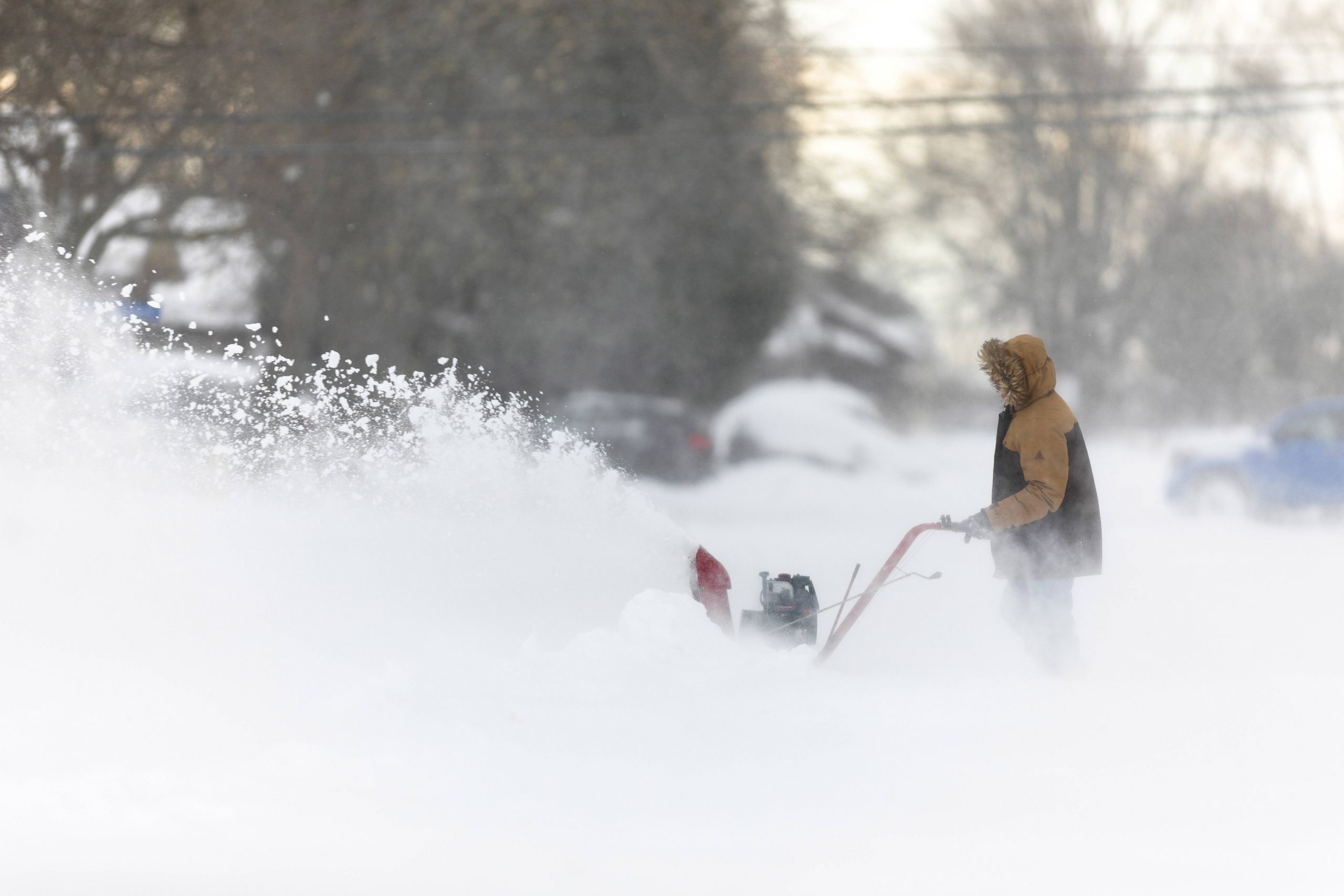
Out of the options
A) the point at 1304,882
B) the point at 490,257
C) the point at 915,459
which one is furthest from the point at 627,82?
the point at 1304,882

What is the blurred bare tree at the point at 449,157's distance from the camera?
1480 centimetres

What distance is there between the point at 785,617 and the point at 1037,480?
Result: 47.9 inches

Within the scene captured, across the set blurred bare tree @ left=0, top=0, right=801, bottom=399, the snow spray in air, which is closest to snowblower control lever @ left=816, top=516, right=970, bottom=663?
the snow spray in air

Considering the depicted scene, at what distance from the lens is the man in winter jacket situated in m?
4.64

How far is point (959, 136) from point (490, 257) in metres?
15.5

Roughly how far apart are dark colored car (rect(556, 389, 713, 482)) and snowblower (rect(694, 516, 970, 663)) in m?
11.5

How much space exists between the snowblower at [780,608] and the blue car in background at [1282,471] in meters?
9.57

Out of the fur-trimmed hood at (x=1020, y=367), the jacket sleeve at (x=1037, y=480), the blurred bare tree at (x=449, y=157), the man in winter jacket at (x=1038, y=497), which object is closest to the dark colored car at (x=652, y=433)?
the blurred bare tree at (x=449, y=157)

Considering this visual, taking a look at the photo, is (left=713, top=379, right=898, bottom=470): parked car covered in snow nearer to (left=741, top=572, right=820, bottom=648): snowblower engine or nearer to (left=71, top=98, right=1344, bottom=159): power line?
(left=71, top=98, right=1344, bottom=159): power line

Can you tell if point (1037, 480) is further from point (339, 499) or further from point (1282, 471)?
point (1282, 471)

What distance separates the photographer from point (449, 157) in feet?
56.5

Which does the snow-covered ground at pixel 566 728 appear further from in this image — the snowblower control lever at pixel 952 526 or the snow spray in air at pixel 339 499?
the snowblower control lever at pixel 952 526

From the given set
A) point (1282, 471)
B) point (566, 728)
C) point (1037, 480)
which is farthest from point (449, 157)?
point (566, 728)

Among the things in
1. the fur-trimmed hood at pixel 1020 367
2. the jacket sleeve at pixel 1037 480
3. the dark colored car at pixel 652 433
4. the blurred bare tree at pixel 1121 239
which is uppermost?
the blurred bare tree at pixel 1121 239
